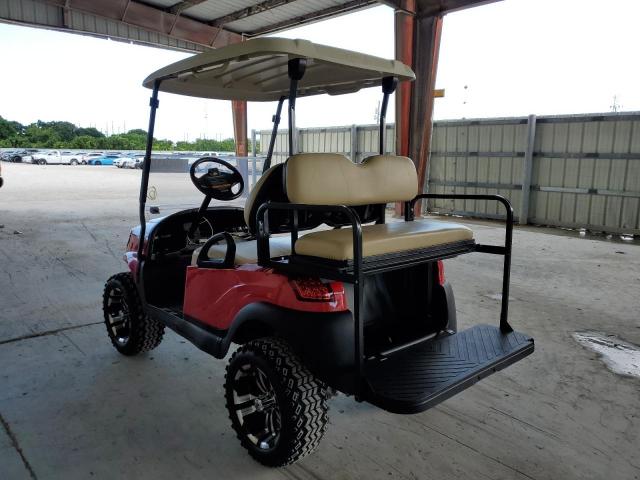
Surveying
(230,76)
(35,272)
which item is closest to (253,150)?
(35,272)

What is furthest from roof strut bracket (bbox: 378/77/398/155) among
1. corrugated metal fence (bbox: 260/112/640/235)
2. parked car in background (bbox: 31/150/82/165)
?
parked car in background (bbox: 31/150/82/165)

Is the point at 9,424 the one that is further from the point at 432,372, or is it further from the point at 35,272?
the point at 35,272

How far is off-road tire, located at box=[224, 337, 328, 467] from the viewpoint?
186 centimetres

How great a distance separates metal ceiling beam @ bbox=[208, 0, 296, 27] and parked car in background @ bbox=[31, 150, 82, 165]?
25942 mm

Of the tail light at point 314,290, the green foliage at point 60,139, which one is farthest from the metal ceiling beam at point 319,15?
the green foliage at point 60,139

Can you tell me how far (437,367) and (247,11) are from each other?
34.6 feet

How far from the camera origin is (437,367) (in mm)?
1987

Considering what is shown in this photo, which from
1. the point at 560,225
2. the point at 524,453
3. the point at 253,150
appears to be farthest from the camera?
the point at 253,150

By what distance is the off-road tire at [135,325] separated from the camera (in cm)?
296

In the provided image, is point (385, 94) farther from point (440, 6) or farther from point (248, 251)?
point (440, 6)

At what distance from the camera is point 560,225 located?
894cm

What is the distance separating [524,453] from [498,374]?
78cm

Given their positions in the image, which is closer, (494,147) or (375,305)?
(375,305)

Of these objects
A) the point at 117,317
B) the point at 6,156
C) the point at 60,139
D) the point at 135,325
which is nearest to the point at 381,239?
the point at 135,325
